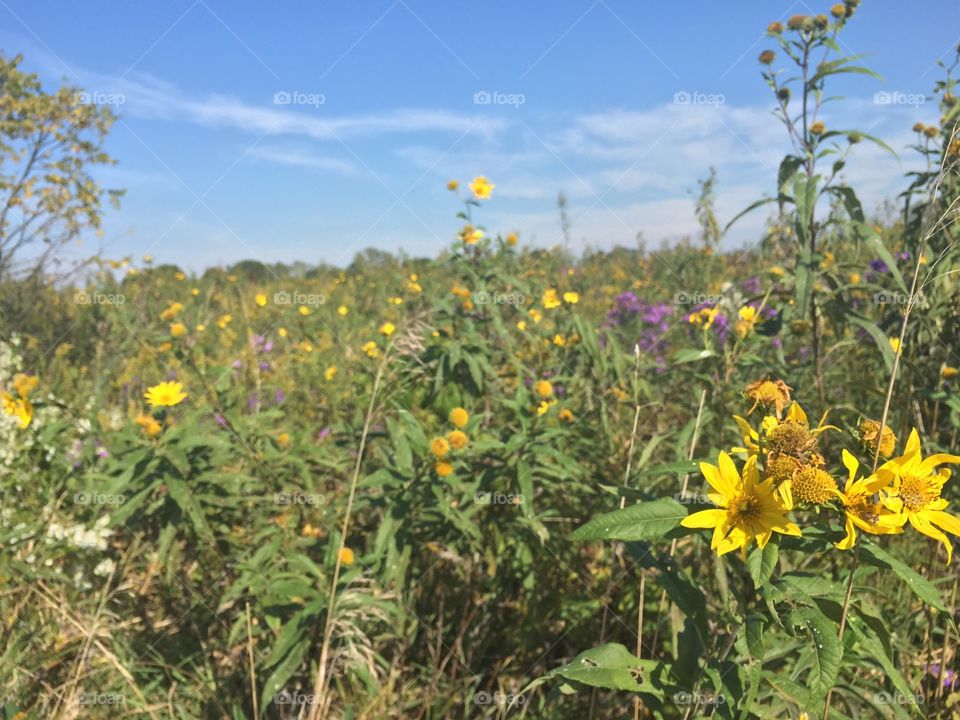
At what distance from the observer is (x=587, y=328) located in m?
2.93

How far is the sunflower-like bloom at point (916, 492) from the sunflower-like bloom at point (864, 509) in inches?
0.6

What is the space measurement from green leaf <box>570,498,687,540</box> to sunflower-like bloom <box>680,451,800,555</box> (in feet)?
0.13

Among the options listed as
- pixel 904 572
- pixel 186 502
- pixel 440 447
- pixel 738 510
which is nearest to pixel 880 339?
pixel 904 572

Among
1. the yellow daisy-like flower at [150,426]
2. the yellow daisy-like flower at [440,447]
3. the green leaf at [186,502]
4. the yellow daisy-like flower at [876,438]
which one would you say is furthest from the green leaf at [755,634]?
the yellow daisy-like flower at [150,426]

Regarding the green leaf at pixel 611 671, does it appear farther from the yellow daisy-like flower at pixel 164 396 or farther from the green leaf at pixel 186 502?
the yellow daisy-like flower at pixel 164 396

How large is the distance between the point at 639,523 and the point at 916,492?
1.45ft

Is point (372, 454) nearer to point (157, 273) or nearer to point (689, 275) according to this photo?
point (689, 275)

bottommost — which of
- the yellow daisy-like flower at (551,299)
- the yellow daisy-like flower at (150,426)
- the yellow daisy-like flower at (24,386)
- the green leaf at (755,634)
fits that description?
the green leaf at (755,634)

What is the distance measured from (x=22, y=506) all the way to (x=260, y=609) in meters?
1.43

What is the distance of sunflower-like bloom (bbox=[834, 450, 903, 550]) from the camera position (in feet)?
3.07

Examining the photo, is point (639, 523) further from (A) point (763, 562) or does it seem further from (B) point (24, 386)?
(B) point (24, 386)

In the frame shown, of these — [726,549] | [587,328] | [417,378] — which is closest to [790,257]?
[587,328]

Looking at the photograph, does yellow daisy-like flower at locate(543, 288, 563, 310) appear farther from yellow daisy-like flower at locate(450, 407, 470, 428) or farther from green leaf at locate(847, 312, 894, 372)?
green leaf at locate(847, 312, 894, 372)

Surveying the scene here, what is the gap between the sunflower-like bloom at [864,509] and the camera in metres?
0.94
